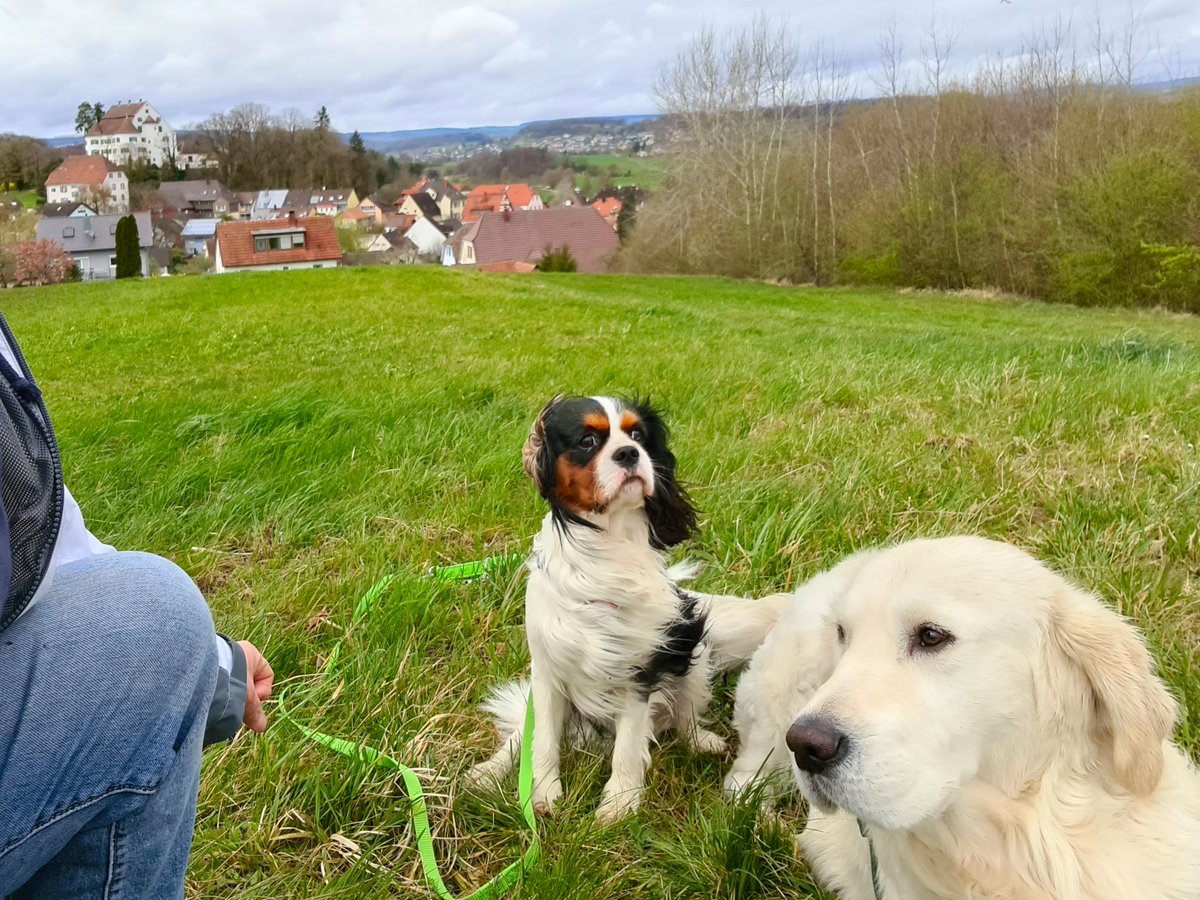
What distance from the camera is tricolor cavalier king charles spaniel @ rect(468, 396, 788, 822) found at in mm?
2482

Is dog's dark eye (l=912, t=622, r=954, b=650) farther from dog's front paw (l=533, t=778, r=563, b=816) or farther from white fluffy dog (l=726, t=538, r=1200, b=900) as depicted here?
dog's front paw (l=533, t=778, r=563, b=816)

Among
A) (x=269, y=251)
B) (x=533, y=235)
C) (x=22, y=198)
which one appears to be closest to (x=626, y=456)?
Result: (x=269, y=251)

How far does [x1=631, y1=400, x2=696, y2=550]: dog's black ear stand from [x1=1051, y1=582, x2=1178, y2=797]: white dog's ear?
48.6 inches

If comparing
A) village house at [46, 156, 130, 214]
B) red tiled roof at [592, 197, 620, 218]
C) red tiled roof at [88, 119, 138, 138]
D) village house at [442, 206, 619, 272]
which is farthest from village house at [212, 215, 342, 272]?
red tiled roof at [88, 119, 138, 138]

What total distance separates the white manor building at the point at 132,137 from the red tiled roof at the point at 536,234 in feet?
216

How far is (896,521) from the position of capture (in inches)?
135

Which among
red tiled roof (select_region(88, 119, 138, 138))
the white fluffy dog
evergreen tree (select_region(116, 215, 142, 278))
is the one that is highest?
red tiled roof (select_region(88, 119, 138, 138))

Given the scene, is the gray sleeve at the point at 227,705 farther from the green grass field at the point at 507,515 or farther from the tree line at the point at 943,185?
the tree line at the point at 943,185

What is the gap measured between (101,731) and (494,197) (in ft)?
386

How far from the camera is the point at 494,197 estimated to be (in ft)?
372

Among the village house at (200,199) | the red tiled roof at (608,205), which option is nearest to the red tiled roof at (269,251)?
the red tiled roof at (608,205)

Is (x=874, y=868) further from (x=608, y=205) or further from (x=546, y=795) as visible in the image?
(x=608, y=205)

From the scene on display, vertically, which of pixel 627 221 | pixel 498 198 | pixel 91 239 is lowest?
pixel 627 221

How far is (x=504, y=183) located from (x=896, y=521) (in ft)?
399
